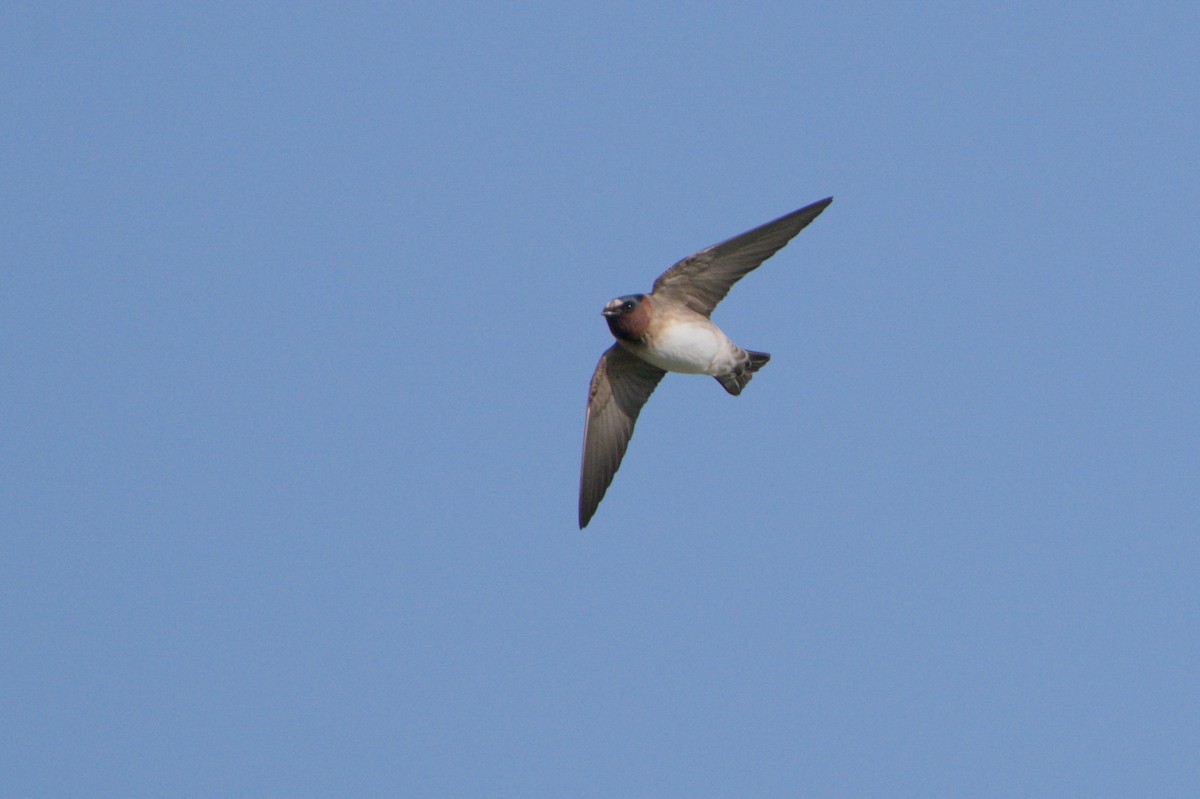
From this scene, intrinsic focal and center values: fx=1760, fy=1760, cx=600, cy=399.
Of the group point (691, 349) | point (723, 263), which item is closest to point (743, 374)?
point (691, 349)

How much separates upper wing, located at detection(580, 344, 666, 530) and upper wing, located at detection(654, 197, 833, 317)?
2.98 feet

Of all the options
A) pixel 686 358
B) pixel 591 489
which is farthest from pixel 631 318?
pixel 591 489

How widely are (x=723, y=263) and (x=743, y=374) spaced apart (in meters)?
1.08

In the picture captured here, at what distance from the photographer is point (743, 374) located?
13.1 meters

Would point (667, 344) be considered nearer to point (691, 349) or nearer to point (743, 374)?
point (691, 349)

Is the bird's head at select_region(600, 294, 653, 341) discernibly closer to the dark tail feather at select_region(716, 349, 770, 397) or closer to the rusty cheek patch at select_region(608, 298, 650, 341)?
the rusty cheek patch at select_region(608, 298, 650, 341)

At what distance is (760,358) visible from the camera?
1319 cm

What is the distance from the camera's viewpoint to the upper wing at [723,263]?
1196cm

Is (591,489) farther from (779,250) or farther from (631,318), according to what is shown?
(779,250)

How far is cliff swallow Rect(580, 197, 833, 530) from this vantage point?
12266 millimetres

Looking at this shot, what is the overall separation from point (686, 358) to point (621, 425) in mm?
1056

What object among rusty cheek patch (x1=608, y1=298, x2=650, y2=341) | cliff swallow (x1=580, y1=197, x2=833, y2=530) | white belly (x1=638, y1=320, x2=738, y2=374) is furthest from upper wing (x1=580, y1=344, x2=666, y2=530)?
rusty cheek patch (x1=608, y1=298, x2=650, y2=341)

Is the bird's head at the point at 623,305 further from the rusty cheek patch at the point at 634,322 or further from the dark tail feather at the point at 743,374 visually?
the dark tail feather at the point at 743,374

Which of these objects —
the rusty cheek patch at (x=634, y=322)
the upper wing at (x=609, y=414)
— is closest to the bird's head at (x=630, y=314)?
the rusty cheek patch at (x=634, y=322)
